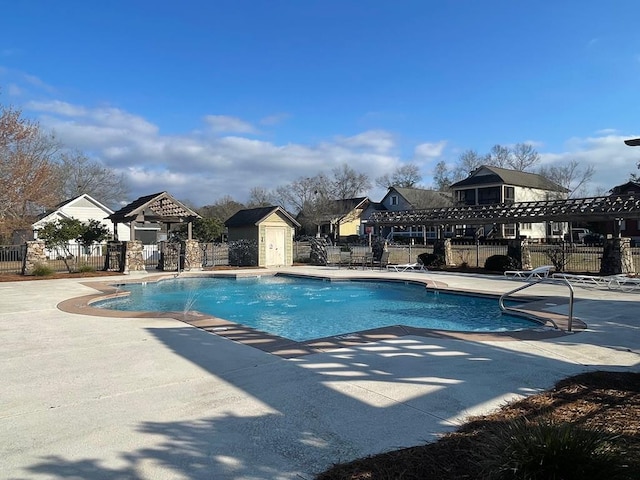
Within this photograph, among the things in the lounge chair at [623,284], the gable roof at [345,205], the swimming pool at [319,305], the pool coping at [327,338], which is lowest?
the swimming pool at [319,305]

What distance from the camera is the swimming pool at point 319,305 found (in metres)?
10.5

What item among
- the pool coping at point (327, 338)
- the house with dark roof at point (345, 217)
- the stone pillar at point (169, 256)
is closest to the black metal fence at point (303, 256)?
the stone pillar at point (169, 256)

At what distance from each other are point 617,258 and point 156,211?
69.0 feet

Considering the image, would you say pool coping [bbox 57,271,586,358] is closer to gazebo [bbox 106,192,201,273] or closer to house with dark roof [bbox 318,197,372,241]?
gazebo [bbox 106,192,201,273]

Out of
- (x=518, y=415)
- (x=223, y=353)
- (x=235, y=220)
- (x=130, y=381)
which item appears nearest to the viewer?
(x=518, y=415)

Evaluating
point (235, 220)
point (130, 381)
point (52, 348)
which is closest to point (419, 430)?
point (130, 381)

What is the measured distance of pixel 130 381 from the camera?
5.10 metres

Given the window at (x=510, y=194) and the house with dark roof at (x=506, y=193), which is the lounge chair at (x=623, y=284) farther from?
the window at (x=510, y=194)

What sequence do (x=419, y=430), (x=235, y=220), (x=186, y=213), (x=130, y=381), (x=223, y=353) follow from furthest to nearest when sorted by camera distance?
(x=235, y=220), (x=186, y=213), (x=223, y=353), (x=130, y=381), (x=419, y=430)

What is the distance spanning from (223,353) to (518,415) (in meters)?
3.94

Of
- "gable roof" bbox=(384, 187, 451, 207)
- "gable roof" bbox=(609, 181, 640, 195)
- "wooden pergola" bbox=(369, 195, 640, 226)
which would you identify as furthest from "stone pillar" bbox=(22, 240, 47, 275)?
"gable roof" bbox=(609, 181, 640, 195)

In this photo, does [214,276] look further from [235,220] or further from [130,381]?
[130,381]

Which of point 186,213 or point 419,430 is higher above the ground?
point 186,213

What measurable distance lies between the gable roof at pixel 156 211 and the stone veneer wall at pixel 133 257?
1286 millimetres
